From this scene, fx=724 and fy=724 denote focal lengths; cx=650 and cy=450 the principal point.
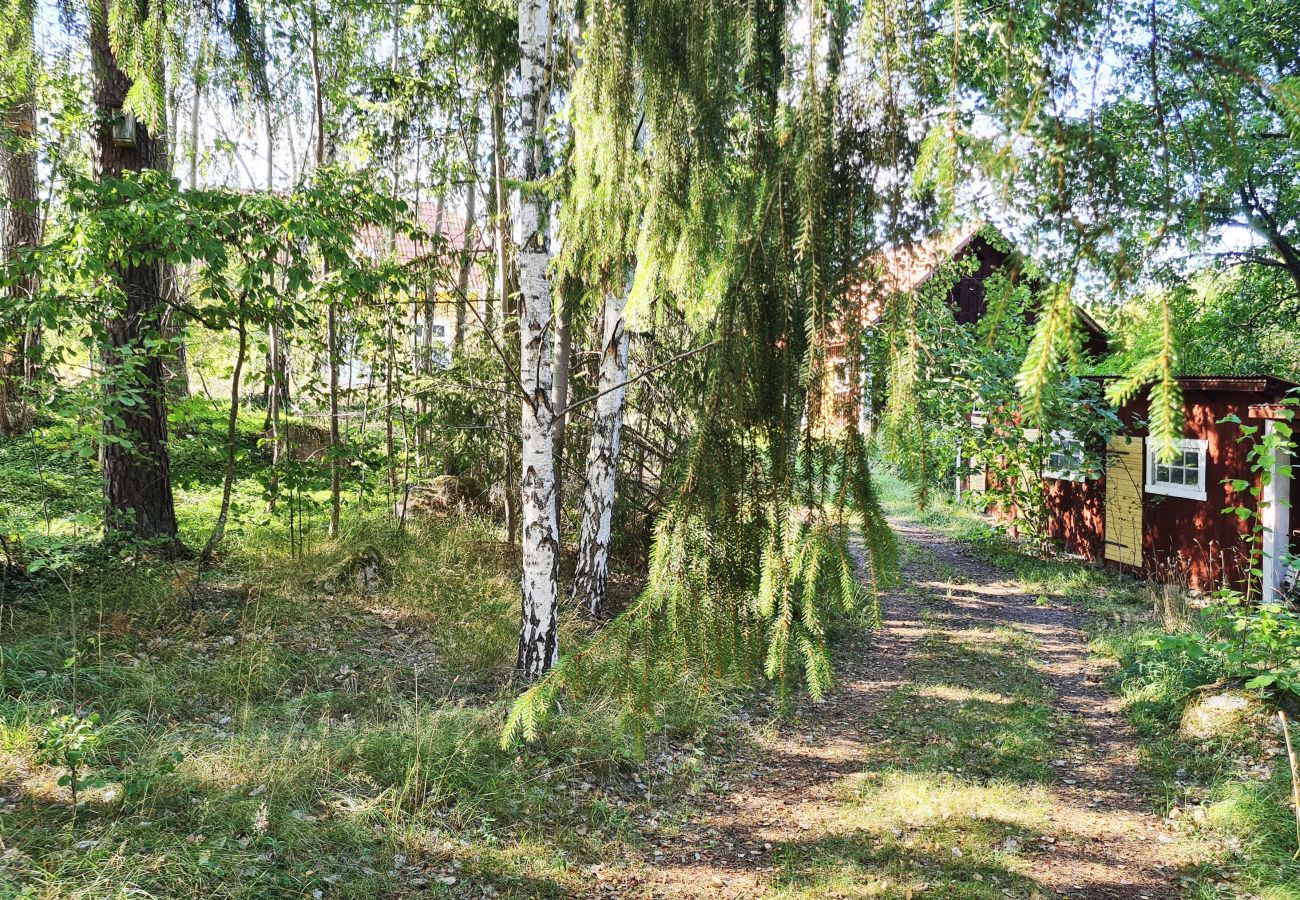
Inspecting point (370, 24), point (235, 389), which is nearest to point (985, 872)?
point (235, 389)

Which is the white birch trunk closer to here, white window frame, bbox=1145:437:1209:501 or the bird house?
the bird house

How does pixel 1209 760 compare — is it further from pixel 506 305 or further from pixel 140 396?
pixel 140 396

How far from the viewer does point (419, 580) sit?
630 centimetres

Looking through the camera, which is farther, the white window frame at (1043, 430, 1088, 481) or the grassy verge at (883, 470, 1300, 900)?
the white window frame at (1043, 430, 1088, 481)

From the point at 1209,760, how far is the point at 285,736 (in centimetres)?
541

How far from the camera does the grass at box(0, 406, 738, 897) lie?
2.88m

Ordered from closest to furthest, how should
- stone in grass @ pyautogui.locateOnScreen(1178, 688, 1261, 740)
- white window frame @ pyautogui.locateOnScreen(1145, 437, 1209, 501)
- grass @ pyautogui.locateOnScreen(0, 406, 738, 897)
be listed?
grass @ pyautogui.locateOnScreen(0, 406, 738, 897), stone in grass @ pyautogui.locateOnScreen(1178, 688, 1261, 740), white window frame @ pyautogui.locateOnScreen(1145, 437, 1209, 501)

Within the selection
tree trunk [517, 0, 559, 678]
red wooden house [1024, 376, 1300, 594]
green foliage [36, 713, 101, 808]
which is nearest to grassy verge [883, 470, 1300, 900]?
red wooden house [1024, 376, 1300, 594]

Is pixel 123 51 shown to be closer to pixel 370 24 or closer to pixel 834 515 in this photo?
pixel 834 515

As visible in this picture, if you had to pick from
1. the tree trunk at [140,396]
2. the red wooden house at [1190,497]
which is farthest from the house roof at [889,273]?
the red wooden house at [1190,497]

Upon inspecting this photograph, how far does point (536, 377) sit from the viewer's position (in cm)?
462

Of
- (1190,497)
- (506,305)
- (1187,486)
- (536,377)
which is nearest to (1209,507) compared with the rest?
(1190,497)

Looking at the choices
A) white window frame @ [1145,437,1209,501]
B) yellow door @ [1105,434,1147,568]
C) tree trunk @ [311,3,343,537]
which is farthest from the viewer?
yellow door @ [1105,434,1147,568]

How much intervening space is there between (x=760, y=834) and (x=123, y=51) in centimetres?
463
